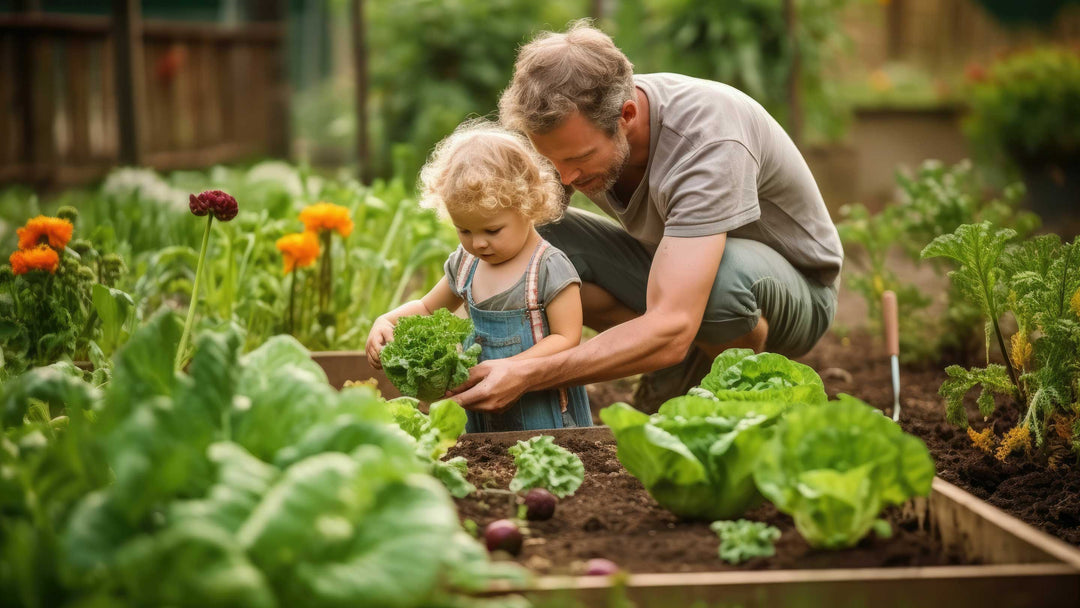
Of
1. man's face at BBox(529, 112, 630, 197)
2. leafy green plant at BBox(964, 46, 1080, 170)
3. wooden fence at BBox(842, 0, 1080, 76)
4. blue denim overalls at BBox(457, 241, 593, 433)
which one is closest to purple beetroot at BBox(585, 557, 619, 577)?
blue denim overalls at BBox(457, 241, 593, 433)

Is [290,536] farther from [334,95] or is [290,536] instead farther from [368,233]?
[334,95]

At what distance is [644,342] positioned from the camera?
2.49 m

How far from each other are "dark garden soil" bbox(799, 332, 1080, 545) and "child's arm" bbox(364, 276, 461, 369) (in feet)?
4.46

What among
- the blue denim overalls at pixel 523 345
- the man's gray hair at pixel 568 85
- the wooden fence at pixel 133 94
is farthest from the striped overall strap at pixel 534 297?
the wooden fence at pixel 133 94

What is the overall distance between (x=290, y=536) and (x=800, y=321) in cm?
212

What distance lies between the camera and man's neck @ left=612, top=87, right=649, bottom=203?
275cm

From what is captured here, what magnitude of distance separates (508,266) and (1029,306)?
4.17 feet

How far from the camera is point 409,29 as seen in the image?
8.49m

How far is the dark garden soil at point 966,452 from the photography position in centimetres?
228

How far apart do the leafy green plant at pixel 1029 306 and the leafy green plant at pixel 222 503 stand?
1.45 m

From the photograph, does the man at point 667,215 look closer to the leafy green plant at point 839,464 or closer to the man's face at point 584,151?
the man's face at point 584,151

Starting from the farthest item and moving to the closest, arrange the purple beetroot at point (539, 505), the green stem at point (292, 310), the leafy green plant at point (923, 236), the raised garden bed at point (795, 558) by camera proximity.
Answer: the leafy green plant at point (923, 236), the green stem at point (292, 310), the purple beetroot at point (539, 505), the raised garden bed at point (795, 558)

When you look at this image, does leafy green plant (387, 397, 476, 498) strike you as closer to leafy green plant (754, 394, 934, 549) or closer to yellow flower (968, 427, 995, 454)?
leafy green plant (754, 394, 934, 549)

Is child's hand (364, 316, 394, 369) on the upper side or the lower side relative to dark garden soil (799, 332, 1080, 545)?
upper
